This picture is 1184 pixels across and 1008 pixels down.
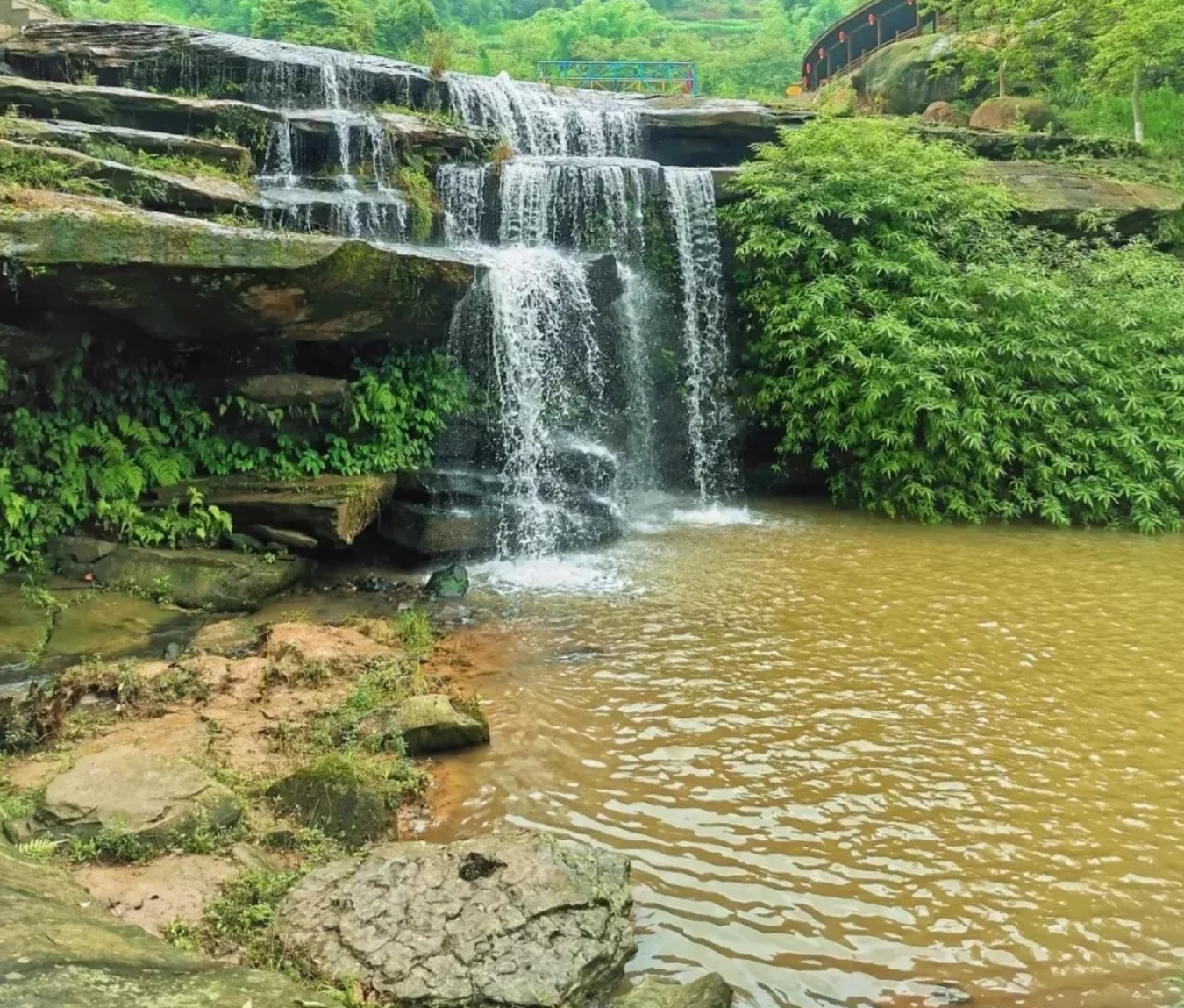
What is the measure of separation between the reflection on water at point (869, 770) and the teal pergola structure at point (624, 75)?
23289 mm

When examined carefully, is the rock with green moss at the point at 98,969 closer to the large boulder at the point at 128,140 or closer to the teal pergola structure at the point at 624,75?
the large boulder at the point at 128,140

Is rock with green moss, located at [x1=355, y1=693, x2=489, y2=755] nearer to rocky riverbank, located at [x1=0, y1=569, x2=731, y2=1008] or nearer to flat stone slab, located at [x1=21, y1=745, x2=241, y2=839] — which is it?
rocky riverbank, located at [x1=0, y1=569, x2=731, y2=1008]

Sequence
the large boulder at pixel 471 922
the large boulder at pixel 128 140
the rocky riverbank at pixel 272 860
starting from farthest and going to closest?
the large boulder at pixel 128 140
the large boulder at pixel 471 922
the rocky riverbank at pixel 272 860

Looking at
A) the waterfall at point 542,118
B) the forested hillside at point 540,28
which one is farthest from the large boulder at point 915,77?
the waterfall at point 542,118

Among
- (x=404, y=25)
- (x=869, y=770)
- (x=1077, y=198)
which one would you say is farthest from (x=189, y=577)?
(x=404, y=25)

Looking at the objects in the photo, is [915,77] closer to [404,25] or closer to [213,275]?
[213,275]

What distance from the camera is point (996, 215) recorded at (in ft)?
Result: 40.2

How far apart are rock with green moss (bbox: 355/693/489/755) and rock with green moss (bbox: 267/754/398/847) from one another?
667 millimetres

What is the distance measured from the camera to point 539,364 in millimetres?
10359

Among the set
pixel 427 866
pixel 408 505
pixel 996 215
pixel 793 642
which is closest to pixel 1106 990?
pixel 427 866

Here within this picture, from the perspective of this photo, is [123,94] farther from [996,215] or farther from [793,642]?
[996,215]

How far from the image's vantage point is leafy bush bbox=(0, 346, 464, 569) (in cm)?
762

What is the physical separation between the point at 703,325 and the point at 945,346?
318cm

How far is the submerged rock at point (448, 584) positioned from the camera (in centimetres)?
800
